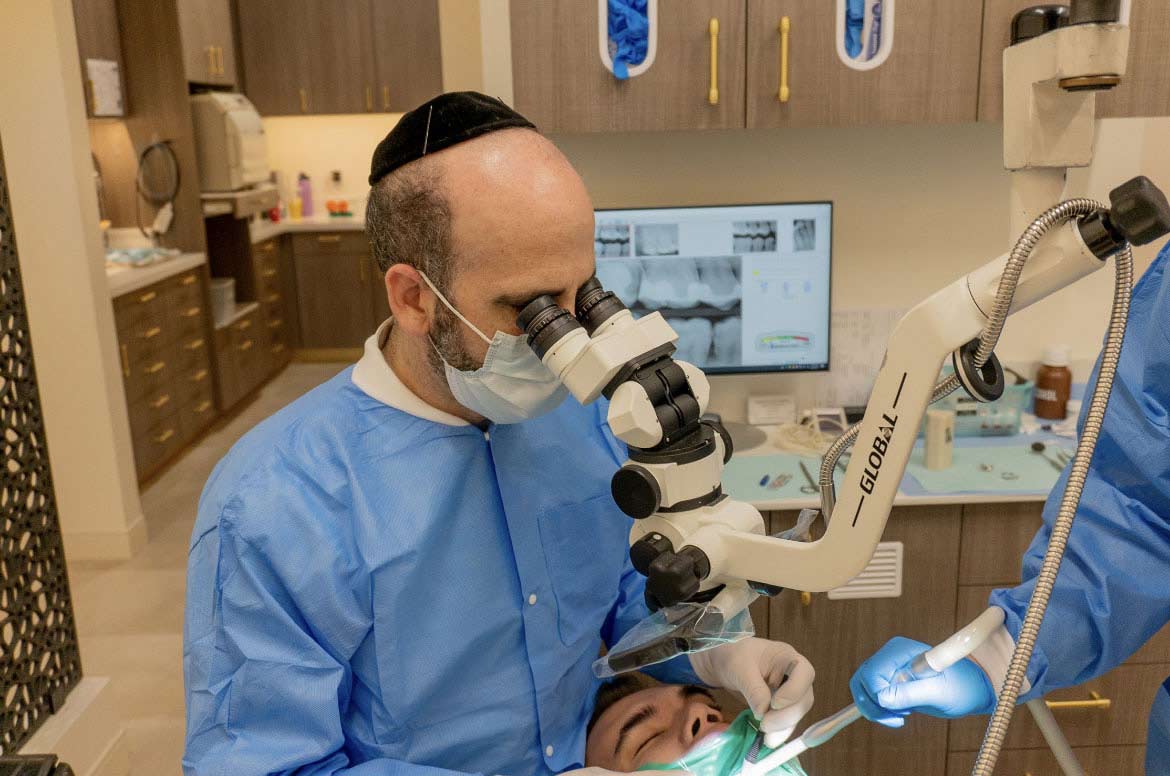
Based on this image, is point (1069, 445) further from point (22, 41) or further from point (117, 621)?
point (22, 41)

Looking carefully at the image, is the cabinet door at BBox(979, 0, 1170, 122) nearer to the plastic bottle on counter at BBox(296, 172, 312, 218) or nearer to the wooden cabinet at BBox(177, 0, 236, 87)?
the wooden cabinet at BBox(177, 0, 236, 87)

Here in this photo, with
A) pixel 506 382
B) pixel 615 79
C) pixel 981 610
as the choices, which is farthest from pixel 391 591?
pixel 981 610

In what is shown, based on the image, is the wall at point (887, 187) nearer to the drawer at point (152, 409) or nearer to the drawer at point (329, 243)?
the drawer at point (152, 409)

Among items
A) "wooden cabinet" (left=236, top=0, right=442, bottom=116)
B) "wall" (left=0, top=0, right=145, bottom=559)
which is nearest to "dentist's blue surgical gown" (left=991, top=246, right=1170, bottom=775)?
"wall" (left=0, top=0, right=145, bottom=559)

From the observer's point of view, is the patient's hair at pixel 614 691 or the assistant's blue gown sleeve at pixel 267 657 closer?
the assistant's blue gown sleeve at pixel 267 657

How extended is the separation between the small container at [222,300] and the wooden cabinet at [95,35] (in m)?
1.02

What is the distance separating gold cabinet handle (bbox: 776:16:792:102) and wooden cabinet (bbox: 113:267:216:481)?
3027 mm

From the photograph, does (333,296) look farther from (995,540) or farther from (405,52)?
(995,540)

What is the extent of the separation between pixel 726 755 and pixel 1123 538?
0.58m

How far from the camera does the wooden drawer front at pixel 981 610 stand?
2287 mm

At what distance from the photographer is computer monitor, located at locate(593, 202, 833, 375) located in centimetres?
245

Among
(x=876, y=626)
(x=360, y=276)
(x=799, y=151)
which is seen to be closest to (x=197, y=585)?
(x=876, y=626)

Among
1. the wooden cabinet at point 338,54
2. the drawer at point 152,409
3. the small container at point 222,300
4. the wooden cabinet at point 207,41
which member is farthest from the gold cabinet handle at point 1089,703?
the wooden cabinet at point 338,54

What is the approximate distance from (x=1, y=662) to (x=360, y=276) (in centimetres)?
437
